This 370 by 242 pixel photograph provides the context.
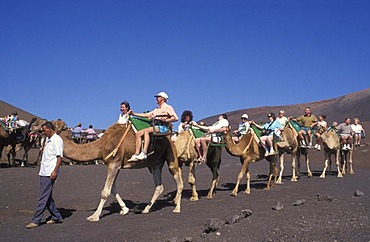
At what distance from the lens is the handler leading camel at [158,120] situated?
11320 mm

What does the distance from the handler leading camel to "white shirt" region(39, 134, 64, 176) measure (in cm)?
181

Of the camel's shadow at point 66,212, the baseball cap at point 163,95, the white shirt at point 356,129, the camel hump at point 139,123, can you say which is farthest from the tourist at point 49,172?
the white shirt at point 356,129

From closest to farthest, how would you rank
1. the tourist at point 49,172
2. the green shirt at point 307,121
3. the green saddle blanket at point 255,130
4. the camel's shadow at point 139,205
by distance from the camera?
the tourist at point 49,172 → the camel's shadow at point 139,205 → the green saddle blanket at point 255,130 → the green shirt at point 307,121

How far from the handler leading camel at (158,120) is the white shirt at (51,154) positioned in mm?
1813

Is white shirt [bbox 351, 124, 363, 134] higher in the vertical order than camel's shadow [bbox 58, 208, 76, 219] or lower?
higher

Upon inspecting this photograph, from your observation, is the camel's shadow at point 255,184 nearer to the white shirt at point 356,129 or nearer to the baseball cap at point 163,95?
the white shirt at point 356,129

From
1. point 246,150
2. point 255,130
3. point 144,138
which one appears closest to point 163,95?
point 144,138

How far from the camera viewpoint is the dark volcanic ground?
8.25 m

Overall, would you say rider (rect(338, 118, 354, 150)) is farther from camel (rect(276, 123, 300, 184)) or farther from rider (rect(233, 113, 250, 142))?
rider (rect(233, 113, 250, 142))

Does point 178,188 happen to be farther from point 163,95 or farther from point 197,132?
point 163,95

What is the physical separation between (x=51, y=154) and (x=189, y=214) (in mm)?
3561

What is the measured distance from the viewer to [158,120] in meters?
11.6

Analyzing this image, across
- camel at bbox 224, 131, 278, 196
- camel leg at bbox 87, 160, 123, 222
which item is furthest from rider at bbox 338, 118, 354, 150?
camel leg at bbox 87, 160, 123, 222

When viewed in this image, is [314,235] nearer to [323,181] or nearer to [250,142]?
[250,142]
